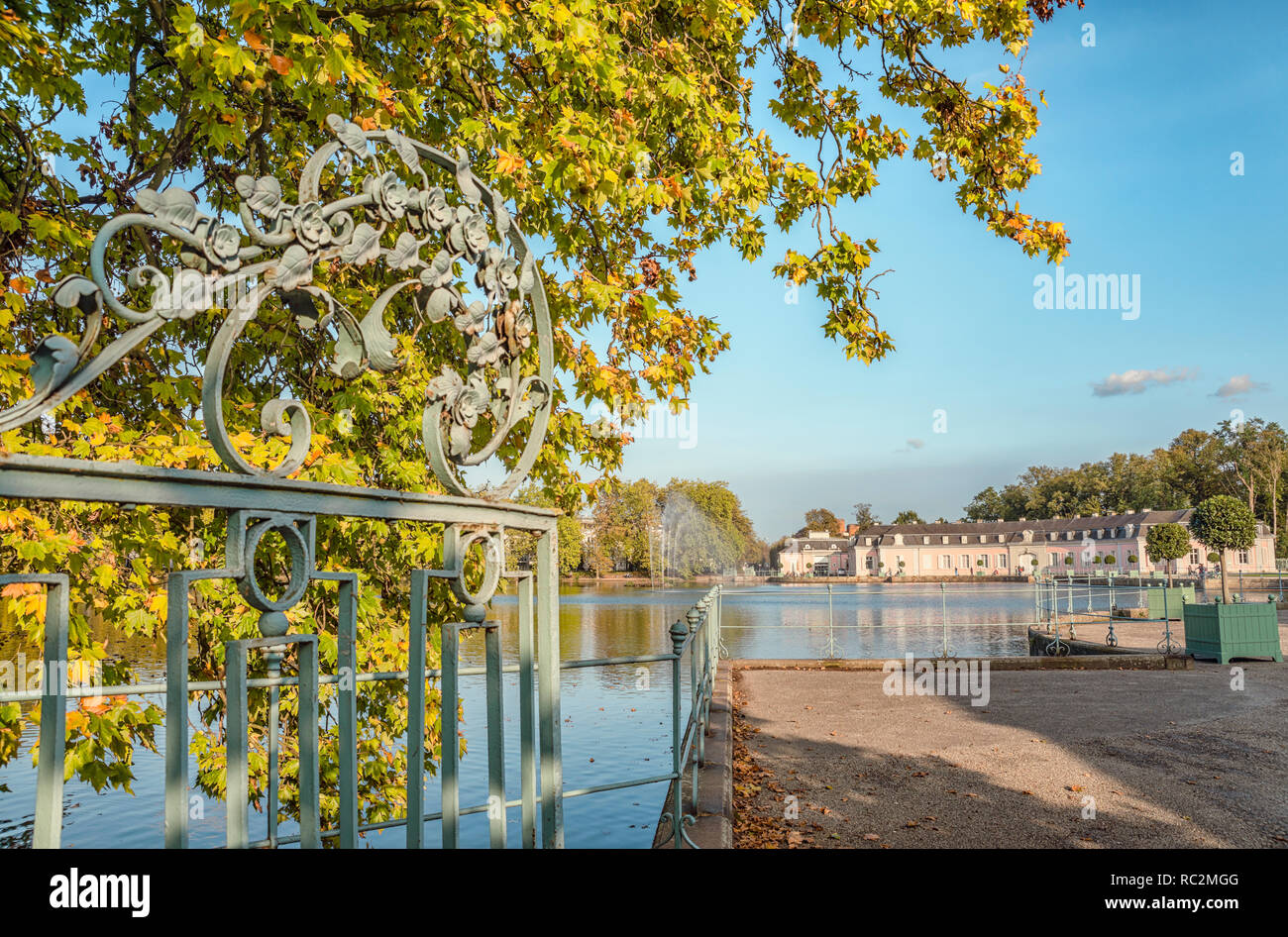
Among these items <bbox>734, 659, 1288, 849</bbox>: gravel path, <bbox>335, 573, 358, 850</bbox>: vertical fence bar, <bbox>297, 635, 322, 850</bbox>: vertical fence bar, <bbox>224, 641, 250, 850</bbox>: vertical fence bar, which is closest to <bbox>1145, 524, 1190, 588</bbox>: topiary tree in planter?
<bbox>734, 659, 1288, 849</bbox>: gravel path

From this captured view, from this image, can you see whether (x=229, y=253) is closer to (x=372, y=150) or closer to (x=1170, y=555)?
(x=372, y=150)

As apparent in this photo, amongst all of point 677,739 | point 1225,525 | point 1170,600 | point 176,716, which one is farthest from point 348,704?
point 1225,525

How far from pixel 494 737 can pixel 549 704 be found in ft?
0.55

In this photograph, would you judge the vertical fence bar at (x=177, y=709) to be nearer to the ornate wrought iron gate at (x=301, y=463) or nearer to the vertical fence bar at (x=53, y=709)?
the ornate wrought iron gate at (x=301, y=463)

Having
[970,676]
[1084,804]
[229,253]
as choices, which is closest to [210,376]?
[229,253]

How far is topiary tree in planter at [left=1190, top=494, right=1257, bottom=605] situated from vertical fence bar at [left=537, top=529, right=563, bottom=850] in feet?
82.3

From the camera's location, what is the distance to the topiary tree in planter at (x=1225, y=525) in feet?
74.7

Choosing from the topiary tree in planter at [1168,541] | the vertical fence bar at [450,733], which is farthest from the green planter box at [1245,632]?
the topiary tree in planter at [1168,541]

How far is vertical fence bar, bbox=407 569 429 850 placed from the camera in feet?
6.57

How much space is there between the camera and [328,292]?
1.85m

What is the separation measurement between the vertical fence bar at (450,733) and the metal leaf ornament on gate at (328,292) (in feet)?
1.26

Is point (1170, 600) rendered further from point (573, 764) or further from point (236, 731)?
point (236, 731)

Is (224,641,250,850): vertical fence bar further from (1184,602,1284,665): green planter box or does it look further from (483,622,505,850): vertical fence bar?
(1184,602,1284,665): green planter box

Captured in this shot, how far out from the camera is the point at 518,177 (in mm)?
5203
